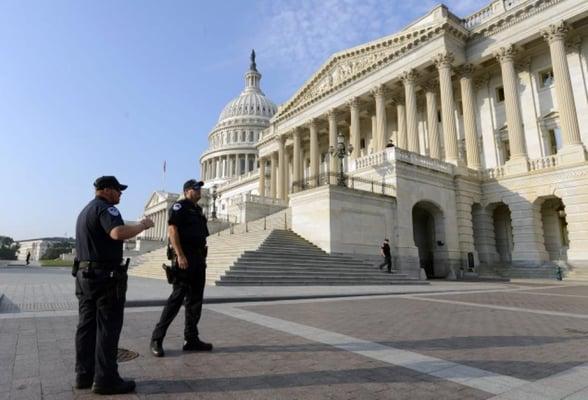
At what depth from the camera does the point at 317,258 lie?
19.6 metres

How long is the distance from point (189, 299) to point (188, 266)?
480 millimetres

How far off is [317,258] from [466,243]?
13539 mm

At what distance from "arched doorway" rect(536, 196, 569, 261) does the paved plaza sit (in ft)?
72.9

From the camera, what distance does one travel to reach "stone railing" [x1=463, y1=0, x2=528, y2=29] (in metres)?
29.0

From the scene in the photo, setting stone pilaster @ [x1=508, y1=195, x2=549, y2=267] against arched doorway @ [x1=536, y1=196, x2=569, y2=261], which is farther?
arched doorway @ [x1=536, y1=196, x2=569, y2=261]

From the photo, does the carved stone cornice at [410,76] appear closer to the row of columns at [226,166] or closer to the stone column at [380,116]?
the stone column at [380,116]

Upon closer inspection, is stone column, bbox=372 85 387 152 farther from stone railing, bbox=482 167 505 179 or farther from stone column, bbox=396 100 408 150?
stone railing, bbox=482 167 505 179

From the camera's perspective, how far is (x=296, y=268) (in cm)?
1777

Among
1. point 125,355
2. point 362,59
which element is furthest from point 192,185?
point 362,59

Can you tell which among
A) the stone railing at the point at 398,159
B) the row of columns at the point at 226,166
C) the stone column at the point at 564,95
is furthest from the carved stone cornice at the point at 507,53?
the row of columns at the point at 226,166

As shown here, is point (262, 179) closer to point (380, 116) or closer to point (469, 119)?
point (380, 116)

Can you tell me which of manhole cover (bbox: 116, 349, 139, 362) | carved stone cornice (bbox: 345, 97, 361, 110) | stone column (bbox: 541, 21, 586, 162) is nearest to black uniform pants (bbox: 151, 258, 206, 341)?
manhole cover (bbox: 116, 349, 139, 362)

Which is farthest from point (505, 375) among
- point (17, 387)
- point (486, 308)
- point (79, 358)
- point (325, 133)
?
point (325, 133)

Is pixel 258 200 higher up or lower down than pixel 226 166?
lower down
